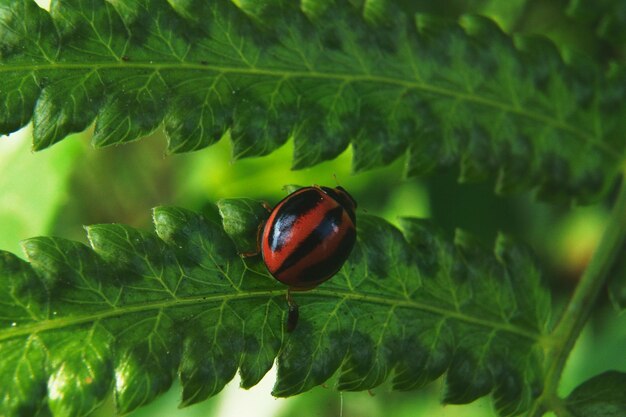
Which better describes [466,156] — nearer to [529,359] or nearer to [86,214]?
[529,359]

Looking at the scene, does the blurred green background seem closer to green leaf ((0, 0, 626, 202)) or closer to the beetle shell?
green leaf ((0, 0, 626, 202))

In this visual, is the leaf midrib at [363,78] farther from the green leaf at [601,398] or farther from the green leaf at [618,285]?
the green leaf at [601,398]

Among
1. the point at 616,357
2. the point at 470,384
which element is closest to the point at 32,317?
the point at 470,384

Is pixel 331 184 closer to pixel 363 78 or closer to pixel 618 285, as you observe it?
pixel 363 78

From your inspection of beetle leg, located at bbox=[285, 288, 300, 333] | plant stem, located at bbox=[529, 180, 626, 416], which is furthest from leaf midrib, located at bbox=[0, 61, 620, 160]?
beetle leg, located at bbox=[285, 288, 300, 333]

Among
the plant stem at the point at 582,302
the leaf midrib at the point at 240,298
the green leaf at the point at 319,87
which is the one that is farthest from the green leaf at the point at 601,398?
the green leaf at the point at 319,87

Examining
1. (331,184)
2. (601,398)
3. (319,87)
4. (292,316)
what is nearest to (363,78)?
(319,87)
